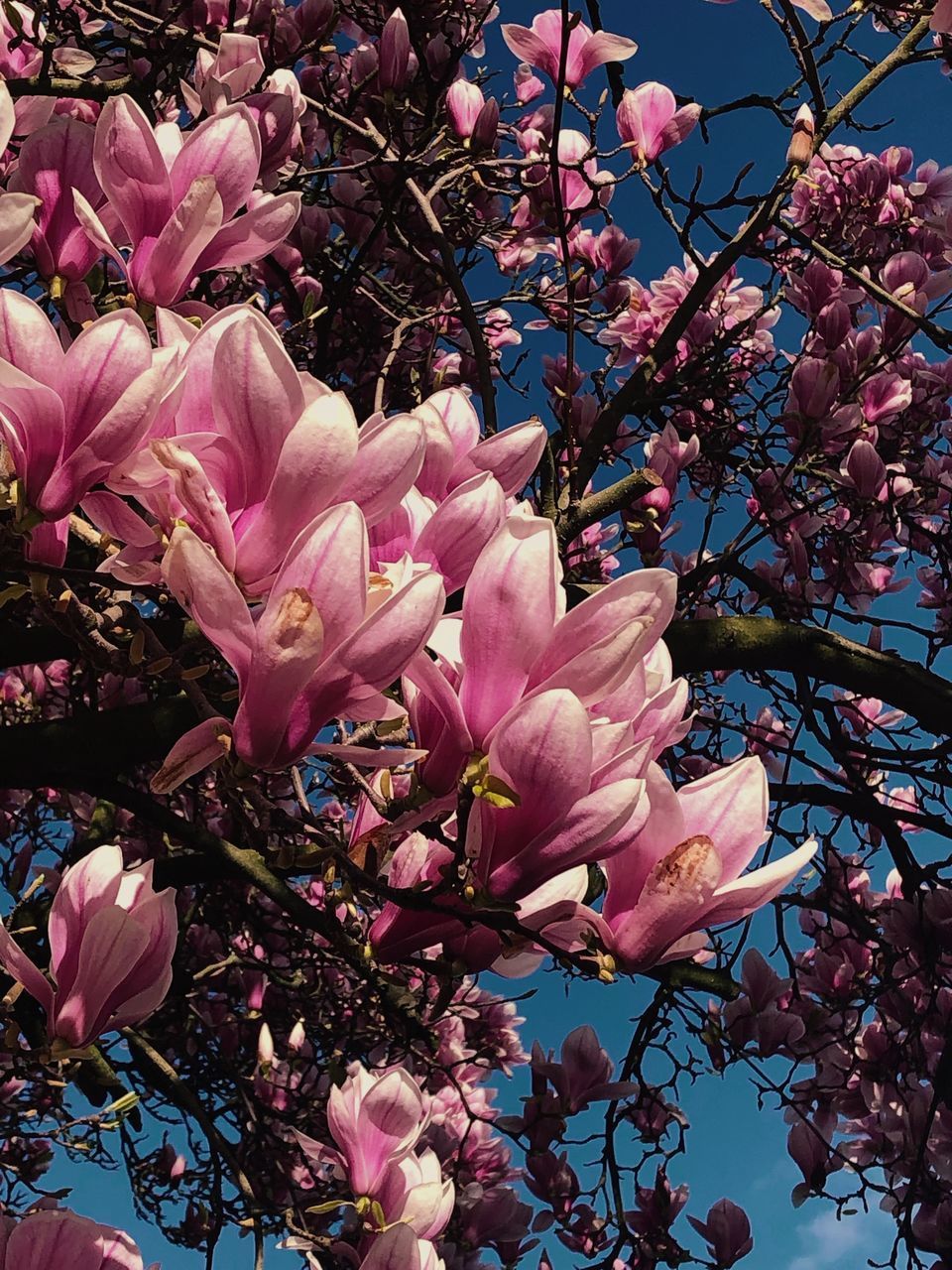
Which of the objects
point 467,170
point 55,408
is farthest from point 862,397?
point 55,408


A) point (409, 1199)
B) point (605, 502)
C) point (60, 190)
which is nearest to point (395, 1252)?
point (409, 1199)

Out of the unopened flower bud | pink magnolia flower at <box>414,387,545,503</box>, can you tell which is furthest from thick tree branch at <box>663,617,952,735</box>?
pink magnolia flower at <box>414,387,545,503</box>

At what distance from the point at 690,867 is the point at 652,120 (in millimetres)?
2198

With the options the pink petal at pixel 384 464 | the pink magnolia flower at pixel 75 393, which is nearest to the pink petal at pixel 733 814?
the pink petal at pixel 384 464

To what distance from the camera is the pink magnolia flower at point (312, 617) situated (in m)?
0.72

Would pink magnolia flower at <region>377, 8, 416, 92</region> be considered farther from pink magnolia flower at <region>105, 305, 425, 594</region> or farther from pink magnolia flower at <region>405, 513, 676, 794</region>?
pink magnolia flower at <region>405, 513, 676, 794</region>

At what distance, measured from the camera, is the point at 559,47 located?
2.53 m

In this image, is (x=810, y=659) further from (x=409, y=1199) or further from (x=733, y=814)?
(x=733, y=814)

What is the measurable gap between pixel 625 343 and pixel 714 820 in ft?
9.45

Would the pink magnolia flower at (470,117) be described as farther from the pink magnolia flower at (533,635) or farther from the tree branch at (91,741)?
the pink magnolia flower at (533,635)

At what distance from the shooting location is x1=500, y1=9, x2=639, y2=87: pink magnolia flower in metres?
2.41

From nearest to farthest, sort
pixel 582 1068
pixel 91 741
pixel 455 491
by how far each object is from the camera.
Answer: pixel 455 491 → pixel 91 741 → pixel 582 1068

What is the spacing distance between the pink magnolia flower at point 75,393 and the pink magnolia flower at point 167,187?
334mm

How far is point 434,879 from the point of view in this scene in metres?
1.03
